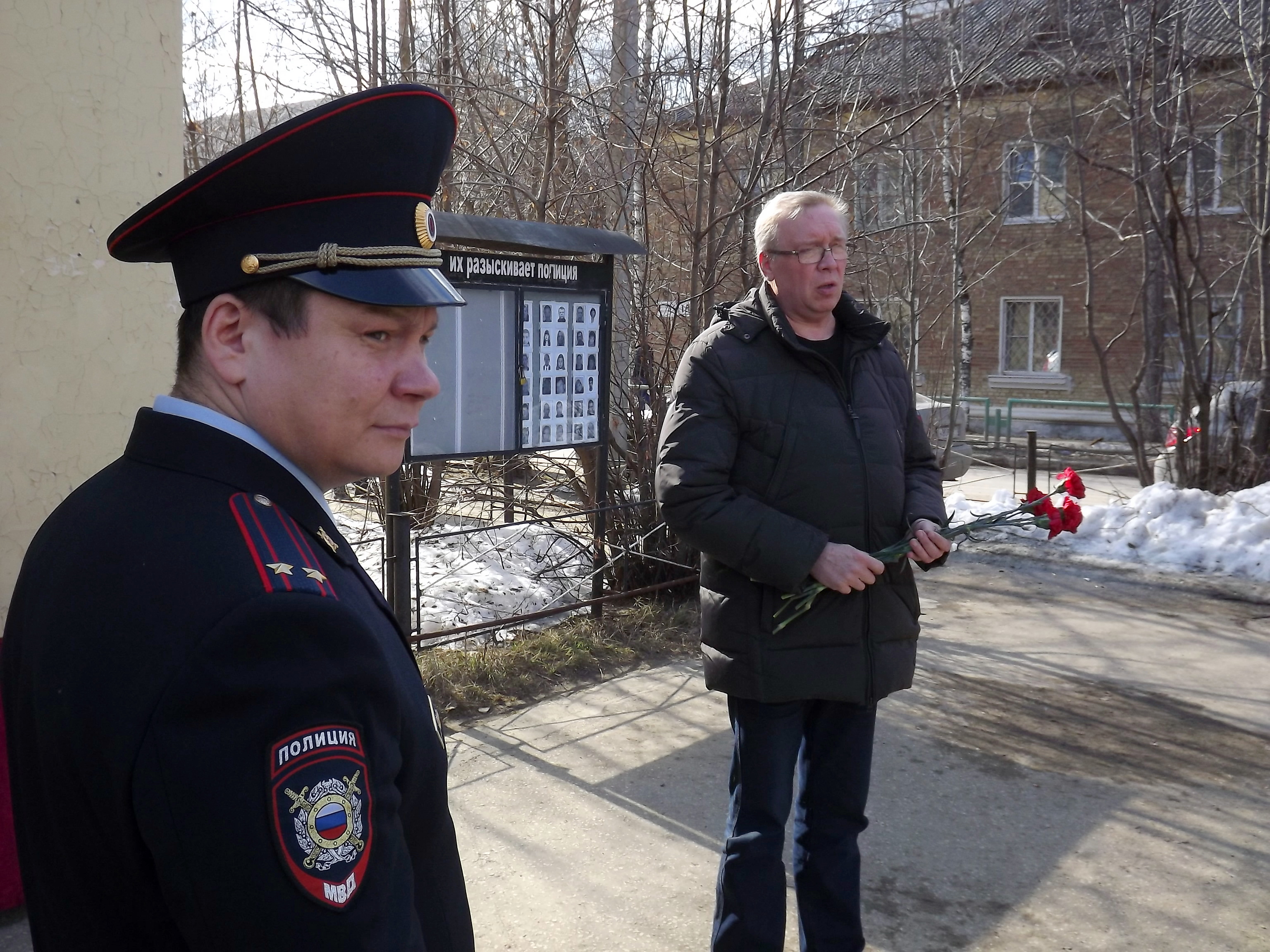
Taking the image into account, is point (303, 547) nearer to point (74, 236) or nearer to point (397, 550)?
point (74, 236)

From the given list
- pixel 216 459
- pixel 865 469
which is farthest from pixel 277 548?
pixel 865 469

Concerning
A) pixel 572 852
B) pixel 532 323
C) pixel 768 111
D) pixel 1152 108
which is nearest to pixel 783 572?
pixel 572 852

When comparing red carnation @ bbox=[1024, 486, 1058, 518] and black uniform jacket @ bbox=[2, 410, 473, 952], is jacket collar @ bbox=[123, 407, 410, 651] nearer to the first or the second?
black uniform jacket @ bbox=[2, 410, 473, 952]

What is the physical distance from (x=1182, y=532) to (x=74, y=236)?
24.0 feet

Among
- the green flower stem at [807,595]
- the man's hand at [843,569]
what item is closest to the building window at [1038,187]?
the green flower stem at [807,595]

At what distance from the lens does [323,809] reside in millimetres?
907

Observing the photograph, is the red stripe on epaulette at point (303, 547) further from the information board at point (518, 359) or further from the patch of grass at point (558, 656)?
the patch of grass at point (558, 656)

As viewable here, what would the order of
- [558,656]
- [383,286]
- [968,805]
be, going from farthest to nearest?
[558,656] < [968,805] < [383,286]

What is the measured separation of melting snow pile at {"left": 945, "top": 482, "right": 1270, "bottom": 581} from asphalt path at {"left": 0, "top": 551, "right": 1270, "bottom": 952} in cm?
160

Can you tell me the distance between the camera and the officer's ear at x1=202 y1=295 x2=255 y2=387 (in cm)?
108

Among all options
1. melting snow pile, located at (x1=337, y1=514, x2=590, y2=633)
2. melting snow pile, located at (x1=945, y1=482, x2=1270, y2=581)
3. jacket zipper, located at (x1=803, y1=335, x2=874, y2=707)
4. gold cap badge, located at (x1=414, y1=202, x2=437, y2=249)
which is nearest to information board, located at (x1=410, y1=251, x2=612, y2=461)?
melting snow pile, located at (x1=337, y1=514, x2=590, y2=633)

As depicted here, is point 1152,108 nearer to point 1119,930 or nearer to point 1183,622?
point 1183,622

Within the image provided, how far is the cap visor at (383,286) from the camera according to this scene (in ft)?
3.55

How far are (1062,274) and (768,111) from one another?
18639mm
